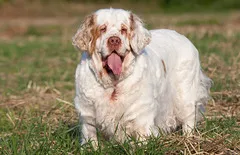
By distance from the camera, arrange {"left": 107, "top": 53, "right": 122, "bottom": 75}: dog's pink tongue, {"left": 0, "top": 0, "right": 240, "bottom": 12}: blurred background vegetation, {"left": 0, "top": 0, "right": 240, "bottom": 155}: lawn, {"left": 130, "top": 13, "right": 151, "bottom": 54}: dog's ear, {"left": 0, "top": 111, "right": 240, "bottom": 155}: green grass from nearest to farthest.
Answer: {"left": 0, "top": 111, "right": 240, "bottom": 155}: green grass → {"left": 0, "top": 0, "right": 240, "bottom": 155}: lawn → {"left": 107, "top": 53, "right": 122, "bottom": 75}: dog's pink tongue → {"left": 130, "top": 13, "right": 151, "bottom": 54}: dog's ear → {"left": 0, "top": 0, "right": 240, "bottom": 12}: blurred background vegetation

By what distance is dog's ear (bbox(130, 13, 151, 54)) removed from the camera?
5508 mm

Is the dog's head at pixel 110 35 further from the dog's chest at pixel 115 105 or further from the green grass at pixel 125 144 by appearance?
the green grass at pixel 125 144

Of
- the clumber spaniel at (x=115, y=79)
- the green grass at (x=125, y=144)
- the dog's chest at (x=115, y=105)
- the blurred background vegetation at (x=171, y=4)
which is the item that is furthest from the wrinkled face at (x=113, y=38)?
the blurred background vegetation at (x=171, y=4)

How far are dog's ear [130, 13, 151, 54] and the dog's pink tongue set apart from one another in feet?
0.66

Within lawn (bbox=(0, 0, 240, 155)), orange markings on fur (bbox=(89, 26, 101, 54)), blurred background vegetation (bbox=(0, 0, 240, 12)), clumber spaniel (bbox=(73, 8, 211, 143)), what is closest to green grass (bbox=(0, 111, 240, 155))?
lawn (bbox=(0, 0, 240, 155))

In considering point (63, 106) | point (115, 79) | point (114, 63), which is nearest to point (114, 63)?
point (114, 63)

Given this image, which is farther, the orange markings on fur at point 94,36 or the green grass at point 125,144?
the orange markings on fur at point 94,36

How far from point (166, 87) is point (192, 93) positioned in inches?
20.2

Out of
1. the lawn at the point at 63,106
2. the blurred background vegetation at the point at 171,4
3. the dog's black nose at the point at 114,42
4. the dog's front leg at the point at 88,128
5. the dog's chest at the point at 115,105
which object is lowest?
the blurred background vegetation at the point at 171,4

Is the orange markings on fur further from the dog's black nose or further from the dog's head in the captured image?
the dog's black nose

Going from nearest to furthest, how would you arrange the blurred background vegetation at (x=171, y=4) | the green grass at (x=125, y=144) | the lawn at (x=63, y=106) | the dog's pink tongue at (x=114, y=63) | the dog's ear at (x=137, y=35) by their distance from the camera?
the green grass at (x=125, y=144) < the lawn at (x=63, y=106) < the dog's pink tongue at (x=114, y=63) < the dog's ear at (x=137, y=35) < the blurred background vegetation at (x=171, y=4)

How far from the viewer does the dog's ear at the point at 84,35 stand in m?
5.54

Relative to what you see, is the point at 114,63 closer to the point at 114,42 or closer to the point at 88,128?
Result: the point at 114,42

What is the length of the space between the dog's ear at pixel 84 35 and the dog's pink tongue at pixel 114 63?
276 mm
